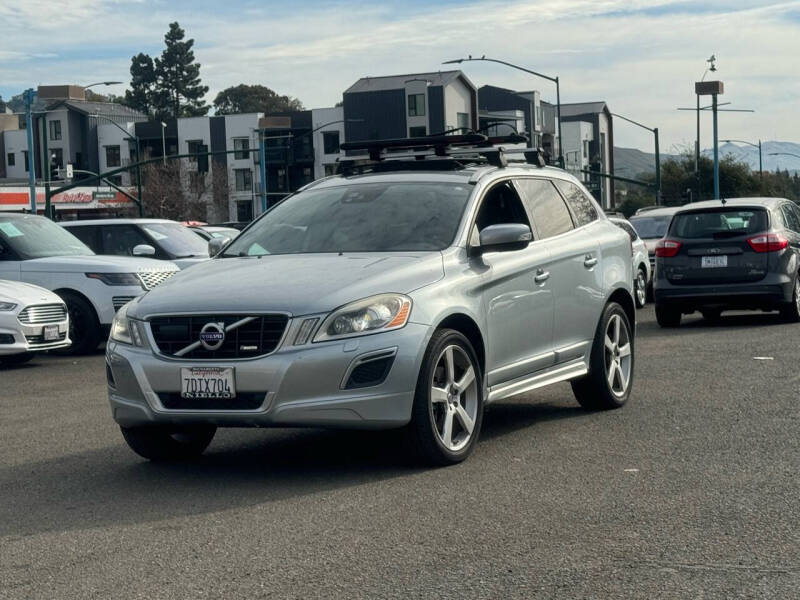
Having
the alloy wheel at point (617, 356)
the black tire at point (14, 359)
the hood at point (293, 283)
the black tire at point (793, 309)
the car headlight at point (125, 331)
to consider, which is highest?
the hood at point (293, 283)

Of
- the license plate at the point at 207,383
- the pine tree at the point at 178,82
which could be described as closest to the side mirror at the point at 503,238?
the license plate at the point at 207,383

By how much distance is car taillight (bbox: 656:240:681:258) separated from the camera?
58.4 feet

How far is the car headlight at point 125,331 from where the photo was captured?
7.39 metres

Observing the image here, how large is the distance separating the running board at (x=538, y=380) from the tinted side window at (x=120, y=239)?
11014 millimetres

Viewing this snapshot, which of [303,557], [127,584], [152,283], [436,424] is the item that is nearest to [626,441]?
[436,424]

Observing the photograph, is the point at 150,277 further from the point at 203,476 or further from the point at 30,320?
the point at 203,476

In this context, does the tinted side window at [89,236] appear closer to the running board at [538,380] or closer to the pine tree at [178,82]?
the running board at [538,380]

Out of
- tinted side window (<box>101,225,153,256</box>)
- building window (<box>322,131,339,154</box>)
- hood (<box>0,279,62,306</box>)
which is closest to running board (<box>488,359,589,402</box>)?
hood (<box>0,279,62,306</box>)

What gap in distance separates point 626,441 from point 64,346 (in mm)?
8452

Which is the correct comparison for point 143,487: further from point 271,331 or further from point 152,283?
point 152,283

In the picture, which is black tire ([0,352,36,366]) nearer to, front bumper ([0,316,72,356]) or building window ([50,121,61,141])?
front bumper ([0,316,72,356])

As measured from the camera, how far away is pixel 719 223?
1769cm

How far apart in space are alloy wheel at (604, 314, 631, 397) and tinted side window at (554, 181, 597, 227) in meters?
0.75

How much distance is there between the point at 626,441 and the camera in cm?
828
